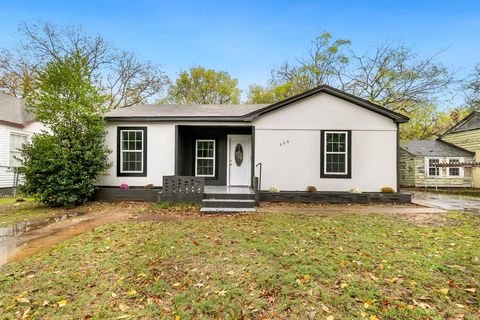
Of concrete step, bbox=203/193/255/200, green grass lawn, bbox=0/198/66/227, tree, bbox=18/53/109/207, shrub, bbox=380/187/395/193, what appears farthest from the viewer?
shrub, bbox=380/187/395/193

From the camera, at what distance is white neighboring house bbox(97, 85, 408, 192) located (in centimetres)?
945

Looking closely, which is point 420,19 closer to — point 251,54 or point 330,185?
point 251,54

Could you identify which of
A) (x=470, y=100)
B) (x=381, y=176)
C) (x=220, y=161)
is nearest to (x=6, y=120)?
(x=220, y=161)

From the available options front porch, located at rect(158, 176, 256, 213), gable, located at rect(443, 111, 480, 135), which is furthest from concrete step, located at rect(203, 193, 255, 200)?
gable, located at rect(443, 111, 480, 135)

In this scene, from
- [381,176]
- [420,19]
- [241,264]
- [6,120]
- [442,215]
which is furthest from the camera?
[420,19]

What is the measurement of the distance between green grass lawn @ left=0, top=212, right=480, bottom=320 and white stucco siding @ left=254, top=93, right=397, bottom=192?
413 cm

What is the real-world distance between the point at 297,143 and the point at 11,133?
44.9 feet

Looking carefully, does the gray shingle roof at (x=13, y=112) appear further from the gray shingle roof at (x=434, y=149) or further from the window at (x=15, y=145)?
the gray shingle roof at (x=434, y=149)

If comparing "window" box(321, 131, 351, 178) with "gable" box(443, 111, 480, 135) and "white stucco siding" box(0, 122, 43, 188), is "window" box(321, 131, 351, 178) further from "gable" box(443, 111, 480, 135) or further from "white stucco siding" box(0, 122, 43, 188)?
"gable" box(443, 111, 480, 135)

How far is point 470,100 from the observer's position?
55.2 ft

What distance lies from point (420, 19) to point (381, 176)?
15.4m

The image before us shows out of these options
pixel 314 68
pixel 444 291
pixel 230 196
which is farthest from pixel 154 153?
pixel 314 68

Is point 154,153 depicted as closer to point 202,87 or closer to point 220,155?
point 220,155

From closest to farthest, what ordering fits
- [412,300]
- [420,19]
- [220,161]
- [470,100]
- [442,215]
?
[412,300] → [442,215] → [220,161] → [470,100] → [420,19]
